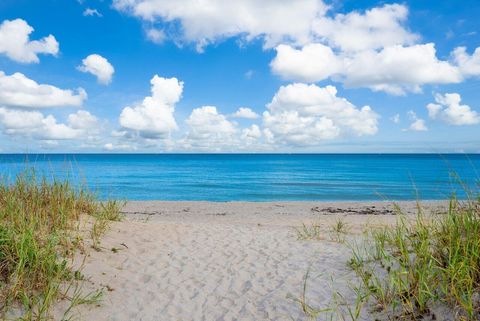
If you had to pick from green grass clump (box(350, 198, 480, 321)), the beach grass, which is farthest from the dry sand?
green grass clump (box(350, 198, 480, 321))

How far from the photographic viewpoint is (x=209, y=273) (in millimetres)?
6562

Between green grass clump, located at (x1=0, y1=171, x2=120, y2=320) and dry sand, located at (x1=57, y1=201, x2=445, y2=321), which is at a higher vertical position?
green grass clump, located at (x1=0, y1=171, x2=120, y2=320)

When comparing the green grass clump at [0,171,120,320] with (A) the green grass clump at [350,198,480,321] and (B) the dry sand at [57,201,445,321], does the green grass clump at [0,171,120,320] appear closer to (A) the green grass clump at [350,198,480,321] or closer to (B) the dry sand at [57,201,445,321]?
(B) the dry sand at [57,201,445,321]

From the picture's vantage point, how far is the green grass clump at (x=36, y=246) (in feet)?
15.8

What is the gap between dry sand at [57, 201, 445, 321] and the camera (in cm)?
518

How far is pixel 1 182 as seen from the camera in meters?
8.22

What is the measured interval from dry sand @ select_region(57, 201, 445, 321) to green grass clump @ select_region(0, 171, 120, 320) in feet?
1.48

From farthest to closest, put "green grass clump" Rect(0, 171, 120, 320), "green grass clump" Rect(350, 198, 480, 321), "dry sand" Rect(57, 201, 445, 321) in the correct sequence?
"dry sand" Rect(57, 201, 445, 321) < "green grass clump" Rect(0, 171, 120, 320) < "green grass clump" Rect(350, 198, 480, 321)

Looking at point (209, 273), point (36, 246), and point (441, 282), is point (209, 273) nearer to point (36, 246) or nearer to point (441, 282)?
point (36, 246)

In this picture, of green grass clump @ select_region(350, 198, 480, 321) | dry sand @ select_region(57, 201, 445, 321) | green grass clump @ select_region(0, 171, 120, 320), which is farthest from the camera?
dry sand @ select_region(57, 201, 445, 321)

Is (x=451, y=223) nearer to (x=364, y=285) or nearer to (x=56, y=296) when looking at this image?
(x=364, y=285)

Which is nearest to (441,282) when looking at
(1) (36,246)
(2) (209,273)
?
(2) (209,273)

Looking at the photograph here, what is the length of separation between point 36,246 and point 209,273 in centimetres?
294

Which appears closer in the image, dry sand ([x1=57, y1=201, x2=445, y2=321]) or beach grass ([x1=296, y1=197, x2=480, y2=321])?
beach grass ([x1=296, y1=197, x2=480, y2=321])
